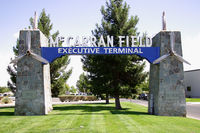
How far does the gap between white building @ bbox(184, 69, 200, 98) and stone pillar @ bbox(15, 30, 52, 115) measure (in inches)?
1622

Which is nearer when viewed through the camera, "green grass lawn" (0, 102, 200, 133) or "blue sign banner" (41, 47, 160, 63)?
"green grass lawn" (0, 102, 200, 133)

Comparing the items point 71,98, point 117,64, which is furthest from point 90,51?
point 71,98

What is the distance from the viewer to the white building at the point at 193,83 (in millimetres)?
44406

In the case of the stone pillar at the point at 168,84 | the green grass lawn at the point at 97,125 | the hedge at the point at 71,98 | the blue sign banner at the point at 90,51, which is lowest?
A: the hedge at the point at 71,98

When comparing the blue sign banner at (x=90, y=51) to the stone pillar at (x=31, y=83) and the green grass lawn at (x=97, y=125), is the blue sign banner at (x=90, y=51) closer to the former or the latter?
the stone pillar at (x=31, y=83)

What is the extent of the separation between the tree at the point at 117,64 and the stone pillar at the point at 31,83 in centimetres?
610

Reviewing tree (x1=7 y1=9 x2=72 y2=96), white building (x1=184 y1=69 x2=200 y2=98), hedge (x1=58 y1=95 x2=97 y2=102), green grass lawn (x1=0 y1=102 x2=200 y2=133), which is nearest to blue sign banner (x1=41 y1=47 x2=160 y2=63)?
green grass lawn (x1=0 y1=102 x2=200 y2=133)

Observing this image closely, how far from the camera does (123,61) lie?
1752 centimetres

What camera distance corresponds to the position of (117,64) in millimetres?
18328

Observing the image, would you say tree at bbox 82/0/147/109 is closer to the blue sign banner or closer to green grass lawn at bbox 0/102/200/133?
the blue sign banner

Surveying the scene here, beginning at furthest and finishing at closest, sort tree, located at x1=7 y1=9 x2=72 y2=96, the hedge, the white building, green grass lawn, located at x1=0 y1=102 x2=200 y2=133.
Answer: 1. the white building
2. the hedge
3. tree, located at x1=7 y1=9 x2=72 y2=96
4. green grass lawn, located at x1=0 y1=102 x2=200 y2=133

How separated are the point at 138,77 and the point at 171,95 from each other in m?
5.65

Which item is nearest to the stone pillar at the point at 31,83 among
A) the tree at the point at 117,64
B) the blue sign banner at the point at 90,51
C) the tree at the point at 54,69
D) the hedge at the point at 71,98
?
the blue sign banner at the point at 90,51

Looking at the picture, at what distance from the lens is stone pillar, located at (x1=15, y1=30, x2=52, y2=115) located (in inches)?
529
